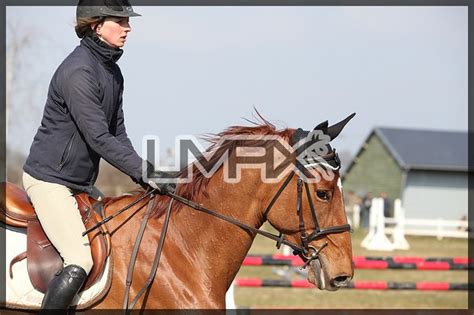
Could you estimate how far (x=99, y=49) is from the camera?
189 inches

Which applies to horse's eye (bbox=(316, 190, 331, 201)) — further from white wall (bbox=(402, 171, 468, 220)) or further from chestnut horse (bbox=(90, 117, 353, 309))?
white wall (bbox=(402, 171, 468, 220))

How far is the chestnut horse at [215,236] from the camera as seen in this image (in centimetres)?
459

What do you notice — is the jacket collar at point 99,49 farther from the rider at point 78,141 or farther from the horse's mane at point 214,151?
the horse's mane at point 214,151

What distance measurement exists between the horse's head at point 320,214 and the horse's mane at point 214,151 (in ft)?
1.10

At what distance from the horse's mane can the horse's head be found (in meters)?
0.33

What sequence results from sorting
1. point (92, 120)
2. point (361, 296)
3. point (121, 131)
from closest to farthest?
1. point (92, 120)
2. point (121, 131)
3. point (361, 296)

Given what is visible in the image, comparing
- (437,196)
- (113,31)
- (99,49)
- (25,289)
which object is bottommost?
(437,196)

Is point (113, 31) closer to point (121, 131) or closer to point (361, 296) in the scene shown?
point (121, 131)

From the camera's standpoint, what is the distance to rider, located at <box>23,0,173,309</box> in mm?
4527

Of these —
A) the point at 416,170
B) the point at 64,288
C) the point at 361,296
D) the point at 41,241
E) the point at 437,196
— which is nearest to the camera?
the point at 64,288

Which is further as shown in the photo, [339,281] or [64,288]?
[339,281]

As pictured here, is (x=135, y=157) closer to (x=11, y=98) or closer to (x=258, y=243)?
(x=11, y=98)

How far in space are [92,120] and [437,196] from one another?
40189mm

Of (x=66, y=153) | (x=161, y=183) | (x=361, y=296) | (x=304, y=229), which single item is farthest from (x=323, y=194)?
(x=361, y=296)
